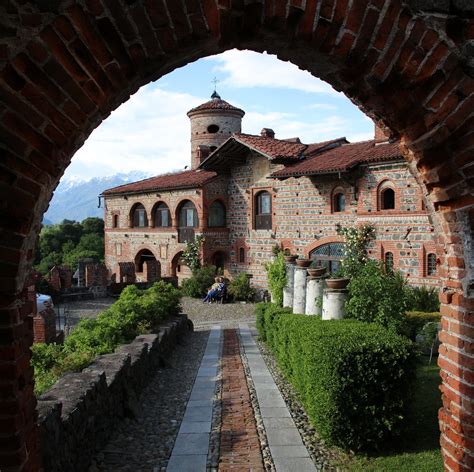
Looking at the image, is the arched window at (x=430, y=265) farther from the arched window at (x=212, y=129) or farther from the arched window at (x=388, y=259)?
the arched window at (x=212, y=129)

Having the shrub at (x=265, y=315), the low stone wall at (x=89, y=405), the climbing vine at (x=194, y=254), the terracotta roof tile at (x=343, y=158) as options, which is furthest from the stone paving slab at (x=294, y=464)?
the climbing vine at (x=194, y=254)

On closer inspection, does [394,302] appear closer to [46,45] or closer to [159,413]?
[159,413]

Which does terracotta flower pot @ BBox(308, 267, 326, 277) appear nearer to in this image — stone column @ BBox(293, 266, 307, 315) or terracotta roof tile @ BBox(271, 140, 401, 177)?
stone column @ BBox(293, 266, 307, 315)

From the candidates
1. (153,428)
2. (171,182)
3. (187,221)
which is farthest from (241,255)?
(153,428)

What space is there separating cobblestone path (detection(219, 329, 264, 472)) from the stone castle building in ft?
24.7

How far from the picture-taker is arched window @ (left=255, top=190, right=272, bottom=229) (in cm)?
2294

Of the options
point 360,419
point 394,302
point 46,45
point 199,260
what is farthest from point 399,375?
point 199,260

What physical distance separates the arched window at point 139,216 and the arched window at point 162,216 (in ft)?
3.68

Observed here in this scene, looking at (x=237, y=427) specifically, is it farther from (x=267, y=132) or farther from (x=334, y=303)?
(x=267, y=132)

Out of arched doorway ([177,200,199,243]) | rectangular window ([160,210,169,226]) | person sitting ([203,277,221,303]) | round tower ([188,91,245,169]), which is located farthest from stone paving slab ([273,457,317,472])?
round tower ([188,91,245,169])

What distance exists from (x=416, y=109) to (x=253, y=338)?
11.7 m

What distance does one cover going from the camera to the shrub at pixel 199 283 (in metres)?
23.2

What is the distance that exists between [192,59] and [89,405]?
14.5ft

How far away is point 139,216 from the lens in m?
29.7
